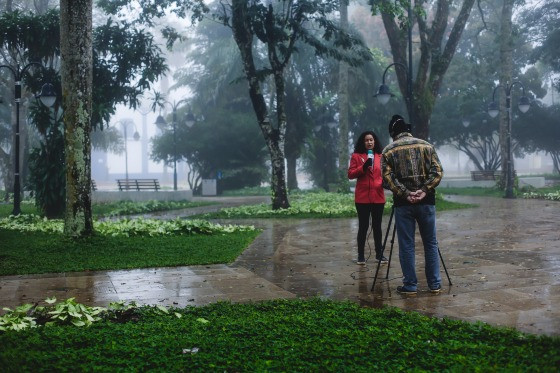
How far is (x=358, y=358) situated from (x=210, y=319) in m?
1.58

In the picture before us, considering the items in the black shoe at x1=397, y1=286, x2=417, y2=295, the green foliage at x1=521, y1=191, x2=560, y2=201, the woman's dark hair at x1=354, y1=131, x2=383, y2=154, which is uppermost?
the woman's dark hair at x1=354, y1=131, x2=383, y2=154

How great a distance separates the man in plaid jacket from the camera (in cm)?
611

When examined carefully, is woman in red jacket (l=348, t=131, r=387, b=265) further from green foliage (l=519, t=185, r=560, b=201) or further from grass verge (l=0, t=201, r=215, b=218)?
green foliage (l=519, t=185, r=560, b=201)

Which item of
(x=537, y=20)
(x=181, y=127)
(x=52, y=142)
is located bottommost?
(x=52, y=142)

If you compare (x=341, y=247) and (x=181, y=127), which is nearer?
(x=341, y=247)

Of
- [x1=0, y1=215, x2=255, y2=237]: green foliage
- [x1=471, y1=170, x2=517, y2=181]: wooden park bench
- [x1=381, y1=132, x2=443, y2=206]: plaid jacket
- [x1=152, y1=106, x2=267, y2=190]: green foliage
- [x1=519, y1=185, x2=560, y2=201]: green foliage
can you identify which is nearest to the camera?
[x1=381, y1=132, x2=443, y2=206]: plaid jacket

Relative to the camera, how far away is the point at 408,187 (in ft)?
20.2

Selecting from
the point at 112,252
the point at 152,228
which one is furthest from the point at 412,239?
the point at 152,228

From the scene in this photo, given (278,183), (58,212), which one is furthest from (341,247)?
(58,212)

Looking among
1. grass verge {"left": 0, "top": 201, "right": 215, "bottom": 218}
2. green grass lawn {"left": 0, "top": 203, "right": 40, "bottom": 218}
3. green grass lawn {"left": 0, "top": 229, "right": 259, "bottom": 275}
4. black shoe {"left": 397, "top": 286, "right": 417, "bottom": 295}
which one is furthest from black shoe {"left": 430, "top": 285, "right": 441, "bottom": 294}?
green grass lawn {"left": 0, "top": 203, "right": 40, "bottom": 218}

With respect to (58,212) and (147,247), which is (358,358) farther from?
(58,212)

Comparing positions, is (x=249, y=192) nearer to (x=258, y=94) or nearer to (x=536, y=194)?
(x=536, y=194)

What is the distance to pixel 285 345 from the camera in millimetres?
4195

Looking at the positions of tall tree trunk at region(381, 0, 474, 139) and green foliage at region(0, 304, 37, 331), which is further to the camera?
tall tree trunk at region(381, 0, 474, 139)
